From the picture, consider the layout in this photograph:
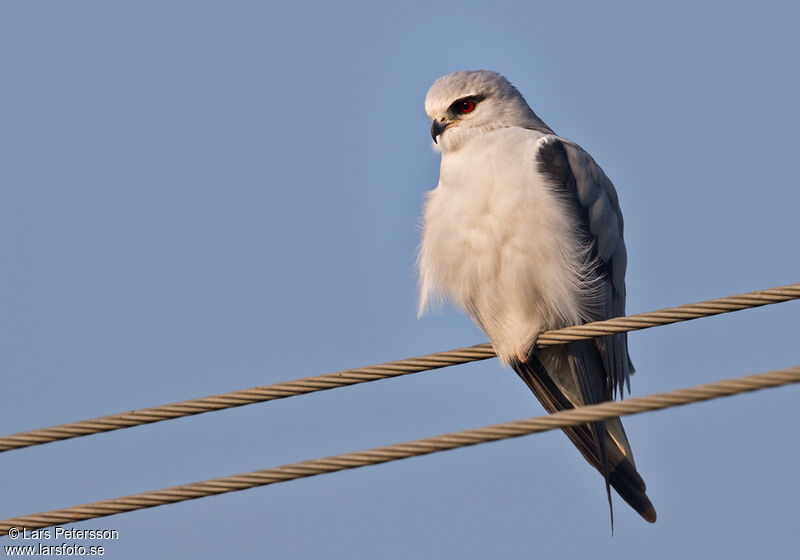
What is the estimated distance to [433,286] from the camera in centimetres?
496

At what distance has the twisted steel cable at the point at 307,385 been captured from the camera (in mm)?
3205

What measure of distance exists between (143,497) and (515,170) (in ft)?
7.82

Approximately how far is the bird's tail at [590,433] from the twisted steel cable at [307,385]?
1088 mm

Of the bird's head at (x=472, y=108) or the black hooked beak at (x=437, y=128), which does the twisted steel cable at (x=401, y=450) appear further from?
the black hooked beak at (x=437, y=128)

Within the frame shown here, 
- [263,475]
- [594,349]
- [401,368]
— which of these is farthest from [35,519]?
[594,349]

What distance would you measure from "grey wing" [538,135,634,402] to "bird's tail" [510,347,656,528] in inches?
7.1

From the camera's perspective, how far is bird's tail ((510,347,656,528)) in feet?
14.9

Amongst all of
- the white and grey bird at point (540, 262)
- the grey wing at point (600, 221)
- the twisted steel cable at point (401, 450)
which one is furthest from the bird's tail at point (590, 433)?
the twisted steel cable at point (401, 450)

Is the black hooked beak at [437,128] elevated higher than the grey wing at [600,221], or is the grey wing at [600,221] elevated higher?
the black hooked beak at [437,128]

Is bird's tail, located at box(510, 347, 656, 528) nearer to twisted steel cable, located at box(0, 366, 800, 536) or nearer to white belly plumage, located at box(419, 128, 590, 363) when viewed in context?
white belly plumage, located at box(419, 128, 590, 363)

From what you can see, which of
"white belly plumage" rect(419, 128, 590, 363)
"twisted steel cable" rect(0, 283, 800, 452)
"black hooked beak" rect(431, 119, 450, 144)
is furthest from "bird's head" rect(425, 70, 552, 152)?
"twisted steel cable" rect(0, 283, 800, 452)

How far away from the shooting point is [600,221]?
4855mm

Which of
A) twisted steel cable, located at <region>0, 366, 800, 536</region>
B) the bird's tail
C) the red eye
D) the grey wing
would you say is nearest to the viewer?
twisted steel cable, located at <region>0, 366, 800, 536</region>

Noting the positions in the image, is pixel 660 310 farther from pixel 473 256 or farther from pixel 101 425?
pixel 101 425
